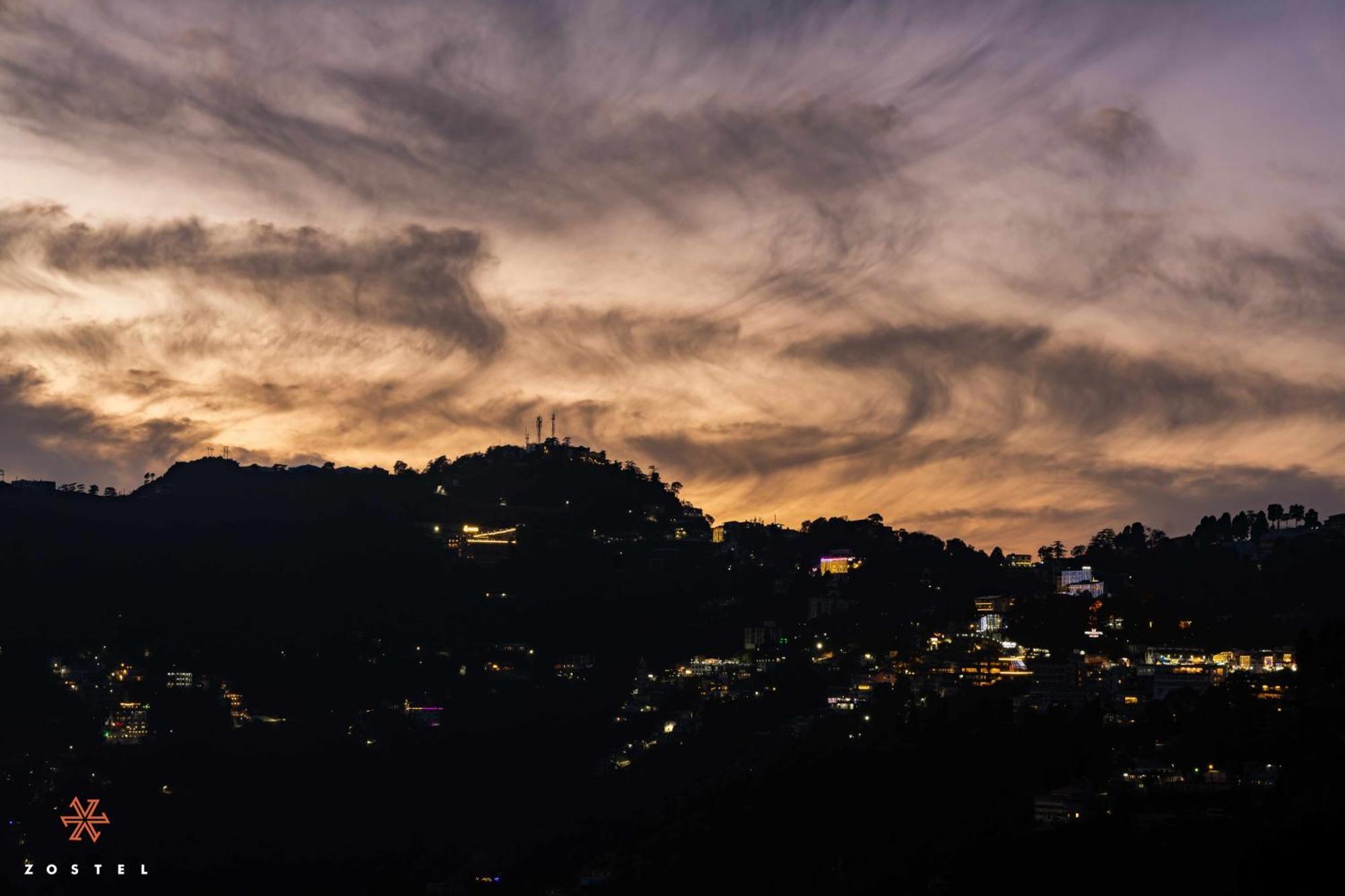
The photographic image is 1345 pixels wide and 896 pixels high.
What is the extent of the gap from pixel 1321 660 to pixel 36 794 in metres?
78.4

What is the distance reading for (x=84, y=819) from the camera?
362ft

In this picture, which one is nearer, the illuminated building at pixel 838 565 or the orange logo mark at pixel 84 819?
the orange logo mark at pixel 84 819

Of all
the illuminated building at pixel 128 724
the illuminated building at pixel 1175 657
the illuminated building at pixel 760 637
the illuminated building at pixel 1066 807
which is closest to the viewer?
the illuminated building at pixel 1066 807

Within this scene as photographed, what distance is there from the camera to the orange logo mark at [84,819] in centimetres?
10825

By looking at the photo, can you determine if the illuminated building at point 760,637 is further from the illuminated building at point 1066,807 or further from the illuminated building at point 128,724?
the illuminated building at point 1066,807

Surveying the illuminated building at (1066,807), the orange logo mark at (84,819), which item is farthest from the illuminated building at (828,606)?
the illuminated building at (1066,807)

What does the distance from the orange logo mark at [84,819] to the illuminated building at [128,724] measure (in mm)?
14457

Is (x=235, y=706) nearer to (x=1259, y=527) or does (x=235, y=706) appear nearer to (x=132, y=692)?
(x=132, y=692)

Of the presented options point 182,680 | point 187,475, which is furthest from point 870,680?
point 187,475

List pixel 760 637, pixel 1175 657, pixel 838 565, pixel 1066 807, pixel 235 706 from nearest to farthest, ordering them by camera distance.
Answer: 1. pixel 1066 807
2. pixel 1175 657
3. pixel 235 706
4. pixel 760 637
5. pixel 838 565

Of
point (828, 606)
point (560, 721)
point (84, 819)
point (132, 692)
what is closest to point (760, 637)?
point (828, 606)

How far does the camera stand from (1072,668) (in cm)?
10756

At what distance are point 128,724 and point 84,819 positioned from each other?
69.8ft

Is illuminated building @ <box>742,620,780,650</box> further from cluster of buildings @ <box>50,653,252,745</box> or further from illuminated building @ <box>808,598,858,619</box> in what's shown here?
cluster of buildings @ <box>50,653,252,745</box>
